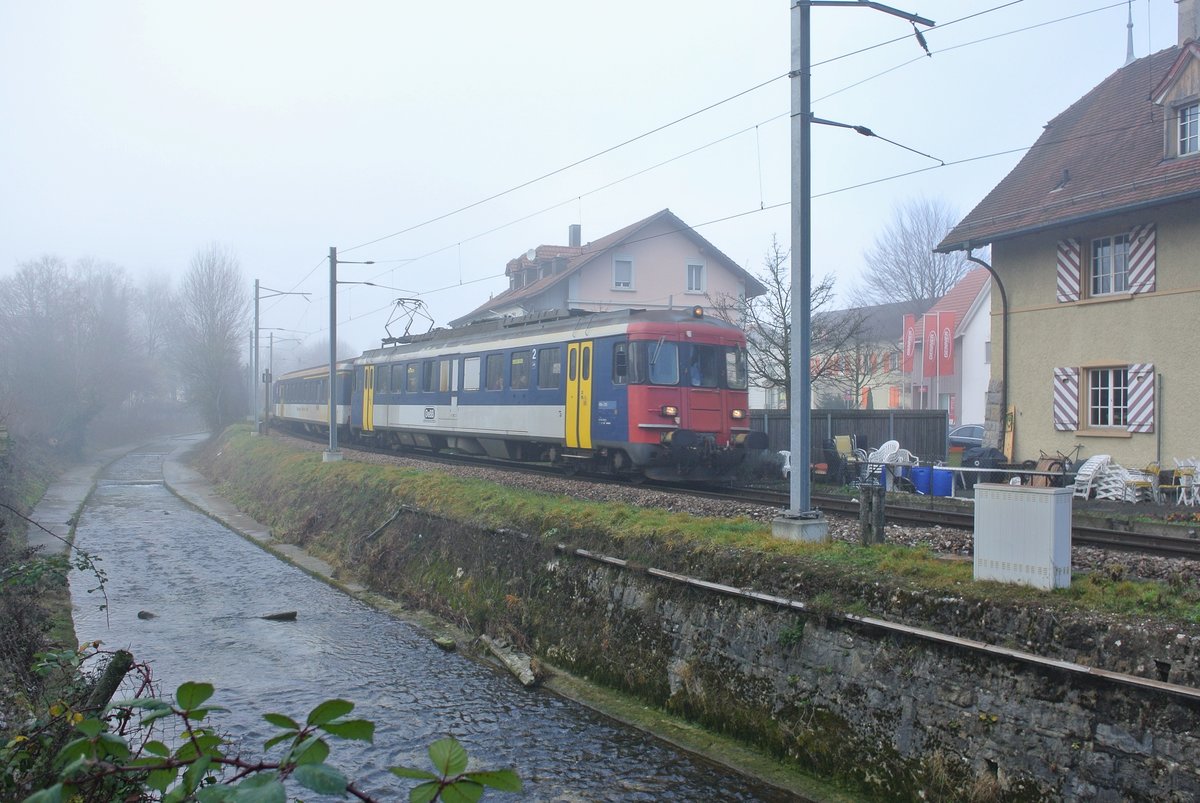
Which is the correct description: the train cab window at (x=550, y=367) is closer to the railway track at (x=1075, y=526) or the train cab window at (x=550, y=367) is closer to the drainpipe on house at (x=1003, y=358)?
the railway track at (x=1075, y=526)

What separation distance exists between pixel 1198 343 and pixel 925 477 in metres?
5.05

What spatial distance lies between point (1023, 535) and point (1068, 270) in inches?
543

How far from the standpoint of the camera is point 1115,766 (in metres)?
5.29

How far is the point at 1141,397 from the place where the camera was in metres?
17.2

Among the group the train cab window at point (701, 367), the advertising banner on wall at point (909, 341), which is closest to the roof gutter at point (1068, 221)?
the train cab window at point (701, 367)

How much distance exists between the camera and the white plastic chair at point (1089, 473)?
16203 mm

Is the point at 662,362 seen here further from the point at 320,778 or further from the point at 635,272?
the point at 635,272

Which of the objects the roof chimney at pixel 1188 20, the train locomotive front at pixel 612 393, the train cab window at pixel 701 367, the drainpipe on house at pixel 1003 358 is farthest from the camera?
the drainpipe on house at pixel 1003 358

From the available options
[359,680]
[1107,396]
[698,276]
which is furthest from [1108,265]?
[698,276]

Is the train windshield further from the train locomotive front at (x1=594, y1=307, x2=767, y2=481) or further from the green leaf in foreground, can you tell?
the green leaf in foreground

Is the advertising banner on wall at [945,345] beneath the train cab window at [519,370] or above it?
above

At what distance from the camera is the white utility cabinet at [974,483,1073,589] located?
6.51 m

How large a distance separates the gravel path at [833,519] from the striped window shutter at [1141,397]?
843cm

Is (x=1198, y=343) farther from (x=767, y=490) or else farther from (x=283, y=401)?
(x=283, y=401)
